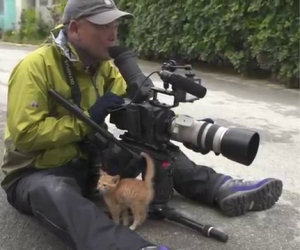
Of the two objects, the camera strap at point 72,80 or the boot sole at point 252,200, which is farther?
the boot sole at point 252,200

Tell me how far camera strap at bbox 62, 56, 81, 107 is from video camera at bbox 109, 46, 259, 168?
0.75ft

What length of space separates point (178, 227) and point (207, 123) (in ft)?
2.16

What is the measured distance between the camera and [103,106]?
2.78 m

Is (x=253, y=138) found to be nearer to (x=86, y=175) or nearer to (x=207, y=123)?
(x=207, y=123)

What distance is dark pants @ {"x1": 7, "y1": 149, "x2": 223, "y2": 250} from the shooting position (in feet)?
8.16

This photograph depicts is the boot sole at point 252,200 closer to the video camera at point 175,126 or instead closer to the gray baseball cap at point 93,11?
the video camera at point 175,126

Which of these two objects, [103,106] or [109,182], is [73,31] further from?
[109,182]

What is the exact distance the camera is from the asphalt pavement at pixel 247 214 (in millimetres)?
2949

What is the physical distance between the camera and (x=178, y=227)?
3092 mm

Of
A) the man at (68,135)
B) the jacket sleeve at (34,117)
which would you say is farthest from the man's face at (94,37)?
the jacket sleeve at (34,117)

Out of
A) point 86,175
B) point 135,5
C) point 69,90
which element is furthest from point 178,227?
point 135,5

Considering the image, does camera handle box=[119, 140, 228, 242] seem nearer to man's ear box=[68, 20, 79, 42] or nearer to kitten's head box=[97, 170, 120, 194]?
kitten's head box=[97, 170, 120, 194]

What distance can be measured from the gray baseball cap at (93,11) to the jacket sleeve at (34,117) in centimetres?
30

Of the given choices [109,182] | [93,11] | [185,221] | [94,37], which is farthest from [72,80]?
[185,221]
